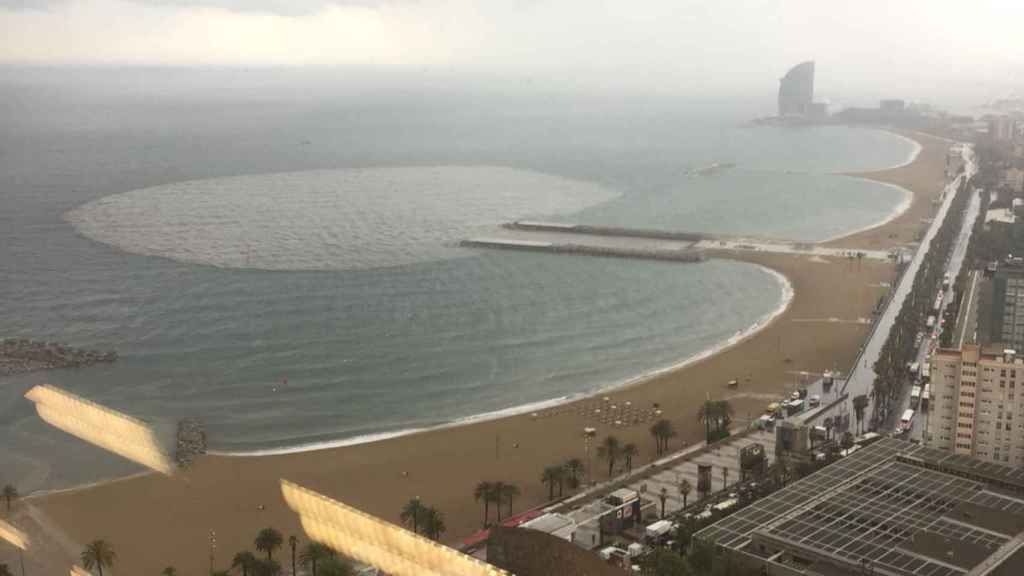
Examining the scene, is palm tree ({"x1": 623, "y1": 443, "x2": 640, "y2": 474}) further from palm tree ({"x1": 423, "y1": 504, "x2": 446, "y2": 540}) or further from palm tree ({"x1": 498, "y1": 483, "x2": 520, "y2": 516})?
palm tree ({"x1": 423, "y1": 504, "x2": 446, "y2": 540})

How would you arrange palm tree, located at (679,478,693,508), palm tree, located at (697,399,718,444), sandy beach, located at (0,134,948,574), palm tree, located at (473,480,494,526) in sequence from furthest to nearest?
palm tree, located at (697,399,718,444) → palm tree, located at (679,478,693,508) → palm tree, located at (473,480,494,526) → sandy beach, located at (0,134,948,574)

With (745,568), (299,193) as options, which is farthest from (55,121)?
(745,568)

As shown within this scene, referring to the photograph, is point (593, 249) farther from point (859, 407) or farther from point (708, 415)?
point (708, 415)

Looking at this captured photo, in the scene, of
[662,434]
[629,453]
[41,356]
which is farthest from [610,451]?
[41,356]

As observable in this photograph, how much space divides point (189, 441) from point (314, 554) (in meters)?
4.30

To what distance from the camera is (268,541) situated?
788 centimetres

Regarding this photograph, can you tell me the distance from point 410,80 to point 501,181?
73.0m

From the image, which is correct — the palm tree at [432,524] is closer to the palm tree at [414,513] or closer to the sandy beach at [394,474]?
the palm tree at [414,513]

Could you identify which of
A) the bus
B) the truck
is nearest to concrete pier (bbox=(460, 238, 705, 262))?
the bus

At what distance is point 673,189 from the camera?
3114cm

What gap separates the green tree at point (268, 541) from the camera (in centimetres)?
786

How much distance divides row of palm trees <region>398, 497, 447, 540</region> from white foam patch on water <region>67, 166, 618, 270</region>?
35.9 ft

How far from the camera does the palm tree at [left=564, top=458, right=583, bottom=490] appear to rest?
32.0 feet

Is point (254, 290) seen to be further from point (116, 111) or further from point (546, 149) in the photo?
point (116, 111)
